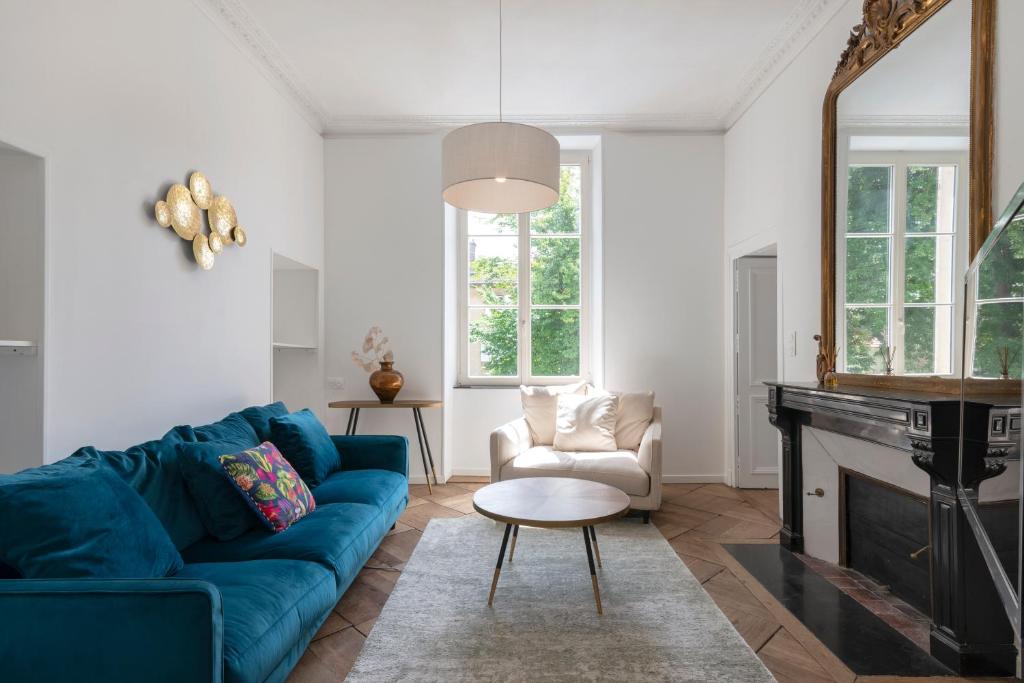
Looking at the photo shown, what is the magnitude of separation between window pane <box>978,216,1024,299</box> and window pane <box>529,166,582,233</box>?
391cm

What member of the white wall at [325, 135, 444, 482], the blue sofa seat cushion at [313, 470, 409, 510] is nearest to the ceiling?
the white wall at [325, 135, 444, 482]

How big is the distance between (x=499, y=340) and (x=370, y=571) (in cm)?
270

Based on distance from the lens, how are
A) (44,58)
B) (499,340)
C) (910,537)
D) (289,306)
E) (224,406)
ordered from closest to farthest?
(44,58)
(910,537)
(224,406)
(289,306)
(499,340)

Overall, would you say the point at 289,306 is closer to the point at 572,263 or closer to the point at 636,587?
the point at 572,263

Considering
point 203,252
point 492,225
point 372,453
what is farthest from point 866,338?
point 203,252

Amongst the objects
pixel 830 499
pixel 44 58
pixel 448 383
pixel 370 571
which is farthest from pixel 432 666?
pixel 448 383

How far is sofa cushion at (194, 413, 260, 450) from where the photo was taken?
8.62 ft

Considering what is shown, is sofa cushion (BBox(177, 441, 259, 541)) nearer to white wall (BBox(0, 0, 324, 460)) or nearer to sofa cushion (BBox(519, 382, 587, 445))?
white wall (BBox(0, 0, 324, 460))

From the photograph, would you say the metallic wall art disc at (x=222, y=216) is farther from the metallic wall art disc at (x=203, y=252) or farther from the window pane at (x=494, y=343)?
the window pane at (x=494, y=343)

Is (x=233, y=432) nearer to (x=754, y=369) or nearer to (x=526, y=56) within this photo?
(x=526, y=56)

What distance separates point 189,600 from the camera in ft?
4.50

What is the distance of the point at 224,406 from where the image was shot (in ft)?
10.7

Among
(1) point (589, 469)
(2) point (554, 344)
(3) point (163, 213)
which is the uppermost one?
(3) point (163, 213)

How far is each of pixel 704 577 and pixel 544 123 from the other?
3713mm
